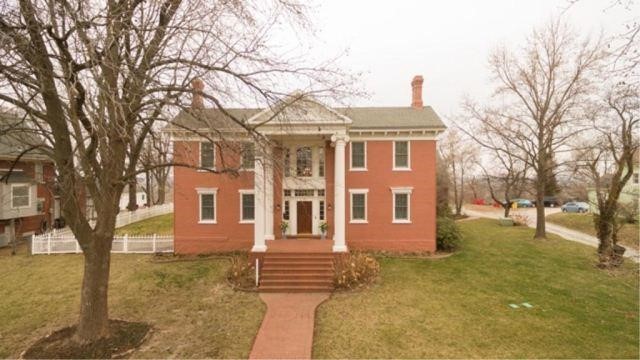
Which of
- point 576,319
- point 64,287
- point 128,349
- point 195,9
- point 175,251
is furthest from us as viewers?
point 175,251

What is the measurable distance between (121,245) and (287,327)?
12.8 m

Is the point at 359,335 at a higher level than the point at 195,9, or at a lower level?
lower

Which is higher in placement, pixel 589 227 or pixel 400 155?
pixel 400 155

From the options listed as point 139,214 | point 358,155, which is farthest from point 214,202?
point 139,214

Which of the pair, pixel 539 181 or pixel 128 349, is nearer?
pixel 128 349

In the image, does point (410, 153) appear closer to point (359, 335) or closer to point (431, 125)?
point (431, 125)

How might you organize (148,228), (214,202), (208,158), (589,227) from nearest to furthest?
(208,158) → (214,202) → (148,228) → (589,227)

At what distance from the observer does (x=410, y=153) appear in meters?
16.5

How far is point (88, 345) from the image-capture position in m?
7.58

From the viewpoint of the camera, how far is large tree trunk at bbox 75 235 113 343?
7637 mm

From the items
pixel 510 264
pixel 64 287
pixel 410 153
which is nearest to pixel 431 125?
pixel 410 153

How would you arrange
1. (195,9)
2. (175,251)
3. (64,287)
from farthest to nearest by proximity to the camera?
(175,251)
(64,287)
(195,9)

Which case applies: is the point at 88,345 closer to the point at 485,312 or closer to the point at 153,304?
the point at 153,304

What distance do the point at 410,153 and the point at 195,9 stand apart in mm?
12951
